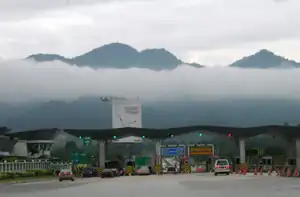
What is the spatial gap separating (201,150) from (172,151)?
4.25 metres

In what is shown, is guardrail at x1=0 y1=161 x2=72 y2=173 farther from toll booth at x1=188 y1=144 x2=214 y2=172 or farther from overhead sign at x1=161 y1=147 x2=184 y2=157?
toll booth at x1=188 y1=144 x2=214 y2=172

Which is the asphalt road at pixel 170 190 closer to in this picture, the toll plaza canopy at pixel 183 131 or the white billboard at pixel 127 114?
the toll plaza canopy at pixel 183 131

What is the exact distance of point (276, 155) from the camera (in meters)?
110

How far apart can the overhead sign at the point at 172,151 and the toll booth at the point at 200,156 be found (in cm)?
133

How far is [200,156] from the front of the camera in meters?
90.1

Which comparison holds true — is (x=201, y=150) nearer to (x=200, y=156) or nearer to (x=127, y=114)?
(x=200, y=156)

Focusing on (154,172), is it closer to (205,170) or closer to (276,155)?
(205,170)

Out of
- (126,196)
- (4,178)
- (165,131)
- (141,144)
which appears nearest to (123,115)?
(141,144)

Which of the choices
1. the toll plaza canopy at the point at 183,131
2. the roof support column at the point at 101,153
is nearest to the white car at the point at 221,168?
the toll plaza canopy at the point at 183,131

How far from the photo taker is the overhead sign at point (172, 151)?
87.8m

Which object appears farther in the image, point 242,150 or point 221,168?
point 242,150

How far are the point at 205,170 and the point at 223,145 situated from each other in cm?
2486

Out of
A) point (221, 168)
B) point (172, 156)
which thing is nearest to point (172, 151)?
point (172, 156)

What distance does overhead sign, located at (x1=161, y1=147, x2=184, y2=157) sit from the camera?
8781 cm
